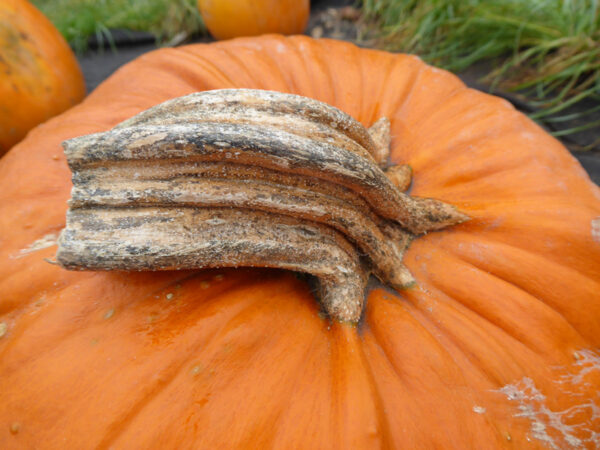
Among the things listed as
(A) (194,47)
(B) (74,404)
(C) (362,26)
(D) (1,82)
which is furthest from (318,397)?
(C) (362,26)

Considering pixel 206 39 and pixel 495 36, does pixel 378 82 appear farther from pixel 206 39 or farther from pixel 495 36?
pixel 206 39

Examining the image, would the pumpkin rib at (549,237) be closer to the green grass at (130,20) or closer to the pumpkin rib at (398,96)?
the pumpkin rib at (398,96)

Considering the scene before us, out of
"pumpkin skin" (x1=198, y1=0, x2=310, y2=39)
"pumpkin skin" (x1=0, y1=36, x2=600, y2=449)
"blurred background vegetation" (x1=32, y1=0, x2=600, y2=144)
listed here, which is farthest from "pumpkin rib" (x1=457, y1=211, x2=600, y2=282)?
"pumpkin skin" (x1=198, y1=0, x2=310, y2=39)

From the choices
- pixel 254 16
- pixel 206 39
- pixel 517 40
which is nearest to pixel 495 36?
pixel 517 40

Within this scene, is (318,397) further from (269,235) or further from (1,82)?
(1,82)

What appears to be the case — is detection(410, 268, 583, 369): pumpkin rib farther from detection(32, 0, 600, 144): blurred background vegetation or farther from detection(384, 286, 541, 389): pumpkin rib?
detection(32, 0, 600, 144): blurred background vegetation

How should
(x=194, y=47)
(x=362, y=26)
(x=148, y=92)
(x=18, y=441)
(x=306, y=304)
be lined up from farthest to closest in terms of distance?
(x=362, y=26)
(x=194, y=47)
(x=148, y=92)
(x=306, y=304)
(x=18, y=441)

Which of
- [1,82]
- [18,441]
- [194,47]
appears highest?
[194,47]
